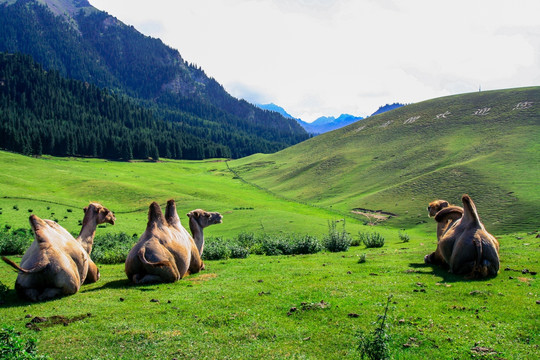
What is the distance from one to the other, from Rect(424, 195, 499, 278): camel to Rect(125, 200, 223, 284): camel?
10.8 m

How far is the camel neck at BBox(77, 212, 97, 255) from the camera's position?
15.8 meters

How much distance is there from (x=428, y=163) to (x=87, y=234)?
85030 mm

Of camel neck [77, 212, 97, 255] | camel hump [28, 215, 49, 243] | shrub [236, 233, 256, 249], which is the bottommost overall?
shrub [236, 233, 256, 249]

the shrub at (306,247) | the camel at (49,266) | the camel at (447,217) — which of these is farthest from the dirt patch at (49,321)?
the shrub at (306,247)

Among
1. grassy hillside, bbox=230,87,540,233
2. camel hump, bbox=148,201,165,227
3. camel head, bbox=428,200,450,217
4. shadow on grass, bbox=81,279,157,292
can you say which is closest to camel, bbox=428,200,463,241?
camel head, bbox=428,200,450,217

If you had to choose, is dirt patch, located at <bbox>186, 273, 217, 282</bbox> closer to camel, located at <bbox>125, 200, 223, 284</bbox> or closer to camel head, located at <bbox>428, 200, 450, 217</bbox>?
camel, located at <bbox>125, 200, 223, 284</bbox>

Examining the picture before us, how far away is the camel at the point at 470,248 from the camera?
1390 centimetres

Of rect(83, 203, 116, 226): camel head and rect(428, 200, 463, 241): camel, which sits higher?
rect(83, 203, 116, 226): camel head

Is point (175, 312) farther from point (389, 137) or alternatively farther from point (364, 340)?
point (389, 137)

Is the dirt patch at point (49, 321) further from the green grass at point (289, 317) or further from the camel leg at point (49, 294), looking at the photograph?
the camel leg at point (49, 294)

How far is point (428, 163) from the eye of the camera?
88.0m

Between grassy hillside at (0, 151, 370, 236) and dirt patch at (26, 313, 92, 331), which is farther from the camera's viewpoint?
grassy hillside at (0, 151, 370, 236)

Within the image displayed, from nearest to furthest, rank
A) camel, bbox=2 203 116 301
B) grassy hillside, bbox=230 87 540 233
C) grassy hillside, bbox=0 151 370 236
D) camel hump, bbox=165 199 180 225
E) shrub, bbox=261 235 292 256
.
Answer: camel, bbox=2 203 116 301 → camel hump, bbox=165 199 180 225 → shrub, bbox=261 235 292 256 → grassy hillside, bbox=0 151 370 236 → grassy hillside, bbox=230 87 540 233

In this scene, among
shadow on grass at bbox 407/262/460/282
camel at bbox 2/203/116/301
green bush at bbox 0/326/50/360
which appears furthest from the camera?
shadow on grass at bbox 407/262/460/282
